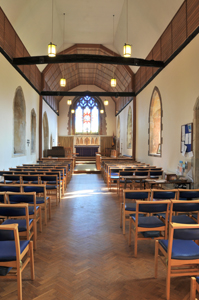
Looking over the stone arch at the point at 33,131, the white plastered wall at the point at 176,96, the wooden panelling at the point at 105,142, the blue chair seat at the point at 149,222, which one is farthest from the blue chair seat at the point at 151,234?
the wooden panelling at the point at 105,142

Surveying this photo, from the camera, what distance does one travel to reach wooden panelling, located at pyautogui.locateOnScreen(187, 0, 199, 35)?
19.0ft

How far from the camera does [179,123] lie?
7.09 m

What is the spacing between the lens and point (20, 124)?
33.5ft

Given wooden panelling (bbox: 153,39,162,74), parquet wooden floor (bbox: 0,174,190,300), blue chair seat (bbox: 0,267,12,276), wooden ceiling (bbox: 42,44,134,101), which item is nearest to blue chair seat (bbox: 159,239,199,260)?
parquet wooden floor (bbox: 0,174,190,300)

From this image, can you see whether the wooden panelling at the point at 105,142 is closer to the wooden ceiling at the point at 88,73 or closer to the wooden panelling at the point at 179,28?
the wooden ceiling at the point at 88,73

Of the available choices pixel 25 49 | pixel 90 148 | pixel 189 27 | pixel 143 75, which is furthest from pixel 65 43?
pixel 90 148

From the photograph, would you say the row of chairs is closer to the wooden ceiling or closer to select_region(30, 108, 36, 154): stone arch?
select_region(30, 108, 36, 154): stone arch

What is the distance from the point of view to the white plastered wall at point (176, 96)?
20.1 ft

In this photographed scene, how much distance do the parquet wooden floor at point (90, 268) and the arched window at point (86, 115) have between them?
61.1 ft

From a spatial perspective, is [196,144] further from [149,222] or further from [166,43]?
[166,43]

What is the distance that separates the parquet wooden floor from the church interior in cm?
1

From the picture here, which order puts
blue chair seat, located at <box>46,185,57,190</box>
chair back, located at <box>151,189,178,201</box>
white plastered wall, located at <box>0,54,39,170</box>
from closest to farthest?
chair back, located at <box>151,189,178,201</box>
blue chair seat, located at <box>46,185,57,190</box>
white plastered wall, located at <box>0,54,39,170</box>

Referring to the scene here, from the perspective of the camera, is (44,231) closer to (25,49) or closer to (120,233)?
(120,233)

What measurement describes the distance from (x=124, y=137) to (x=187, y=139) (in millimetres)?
11116
